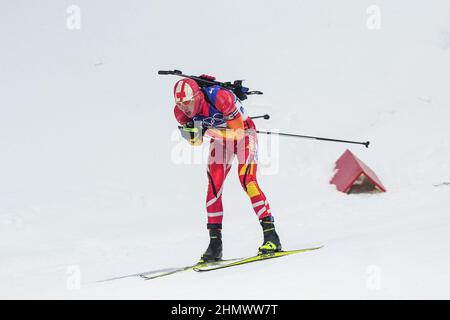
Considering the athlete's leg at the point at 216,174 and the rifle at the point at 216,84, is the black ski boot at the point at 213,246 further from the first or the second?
the rifle at the point at 216,84

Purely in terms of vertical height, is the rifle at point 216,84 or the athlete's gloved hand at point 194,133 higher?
the rifle at point 216,84

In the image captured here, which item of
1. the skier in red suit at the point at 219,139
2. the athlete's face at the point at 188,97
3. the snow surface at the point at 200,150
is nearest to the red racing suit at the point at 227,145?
the skier in red suit at the point at 219,139

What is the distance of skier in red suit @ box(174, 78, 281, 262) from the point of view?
5.81 metres

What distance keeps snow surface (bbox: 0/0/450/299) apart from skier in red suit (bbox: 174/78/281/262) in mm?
608

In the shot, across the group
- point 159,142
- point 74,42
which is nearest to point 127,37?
point 74,42

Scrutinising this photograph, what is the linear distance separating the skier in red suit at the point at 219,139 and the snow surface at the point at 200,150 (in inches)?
23.9

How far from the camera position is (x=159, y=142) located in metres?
14.7

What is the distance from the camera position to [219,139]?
19.7 ft

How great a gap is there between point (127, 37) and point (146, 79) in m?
3.04

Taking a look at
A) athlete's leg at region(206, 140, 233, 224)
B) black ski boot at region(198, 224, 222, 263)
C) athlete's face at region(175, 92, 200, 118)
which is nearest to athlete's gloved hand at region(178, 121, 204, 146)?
athlete's face at region(175, 92, 200, 118)

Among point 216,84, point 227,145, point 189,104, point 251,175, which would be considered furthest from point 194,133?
point 251,175

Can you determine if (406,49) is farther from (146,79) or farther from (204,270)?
(204,270)

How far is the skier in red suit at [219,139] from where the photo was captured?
5812mm

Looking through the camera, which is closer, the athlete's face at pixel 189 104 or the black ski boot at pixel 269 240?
the athlete's face at pixel 189 104
